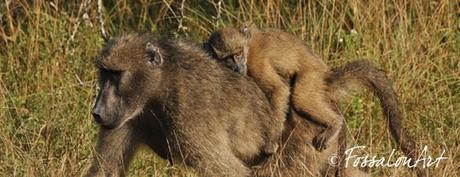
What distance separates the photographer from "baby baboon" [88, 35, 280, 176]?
14.5 feet

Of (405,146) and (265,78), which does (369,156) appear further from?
(265,78)

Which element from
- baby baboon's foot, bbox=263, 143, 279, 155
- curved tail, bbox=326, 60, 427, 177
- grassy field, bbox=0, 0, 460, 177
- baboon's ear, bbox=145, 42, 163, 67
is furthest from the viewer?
grassy field, bbox=0, 0, 460, 177

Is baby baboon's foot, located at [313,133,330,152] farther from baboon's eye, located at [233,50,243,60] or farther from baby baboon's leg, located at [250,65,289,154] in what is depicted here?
baboon's eye, located at [233,50,243,60]

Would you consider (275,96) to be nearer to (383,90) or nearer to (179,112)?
(179,112)

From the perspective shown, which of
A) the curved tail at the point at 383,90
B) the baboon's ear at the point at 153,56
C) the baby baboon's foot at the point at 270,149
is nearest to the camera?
the baboon's ear at the point at 153,56

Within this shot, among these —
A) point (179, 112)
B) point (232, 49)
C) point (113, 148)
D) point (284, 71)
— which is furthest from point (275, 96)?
point (113, 148)

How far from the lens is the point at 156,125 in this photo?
4566mm

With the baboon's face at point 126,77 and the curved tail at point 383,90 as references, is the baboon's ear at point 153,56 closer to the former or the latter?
the baboon's face at point 126,77

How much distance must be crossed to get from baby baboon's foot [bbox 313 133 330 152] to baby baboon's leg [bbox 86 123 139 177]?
2.47 feet

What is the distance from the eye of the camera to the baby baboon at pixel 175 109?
14.5 feet

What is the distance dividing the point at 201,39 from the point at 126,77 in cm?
235

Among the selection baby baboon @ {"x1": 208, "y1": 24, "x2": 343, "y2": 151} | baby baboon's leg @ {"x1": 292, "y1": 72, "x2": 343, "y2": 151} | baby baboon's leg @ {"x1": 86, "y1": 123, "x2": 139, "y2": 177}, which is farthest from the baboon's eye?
baby baboon's leg @ {"x1": 86, "y1": 123, "x2": 139, "y2": 177}

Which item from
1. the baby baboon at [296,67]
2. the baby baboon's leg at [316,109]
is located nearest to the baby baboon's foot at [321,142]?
the baby baboon's leg at [316,109]

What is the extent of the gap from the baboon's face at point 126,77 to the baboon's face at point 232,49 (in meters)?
0.37
